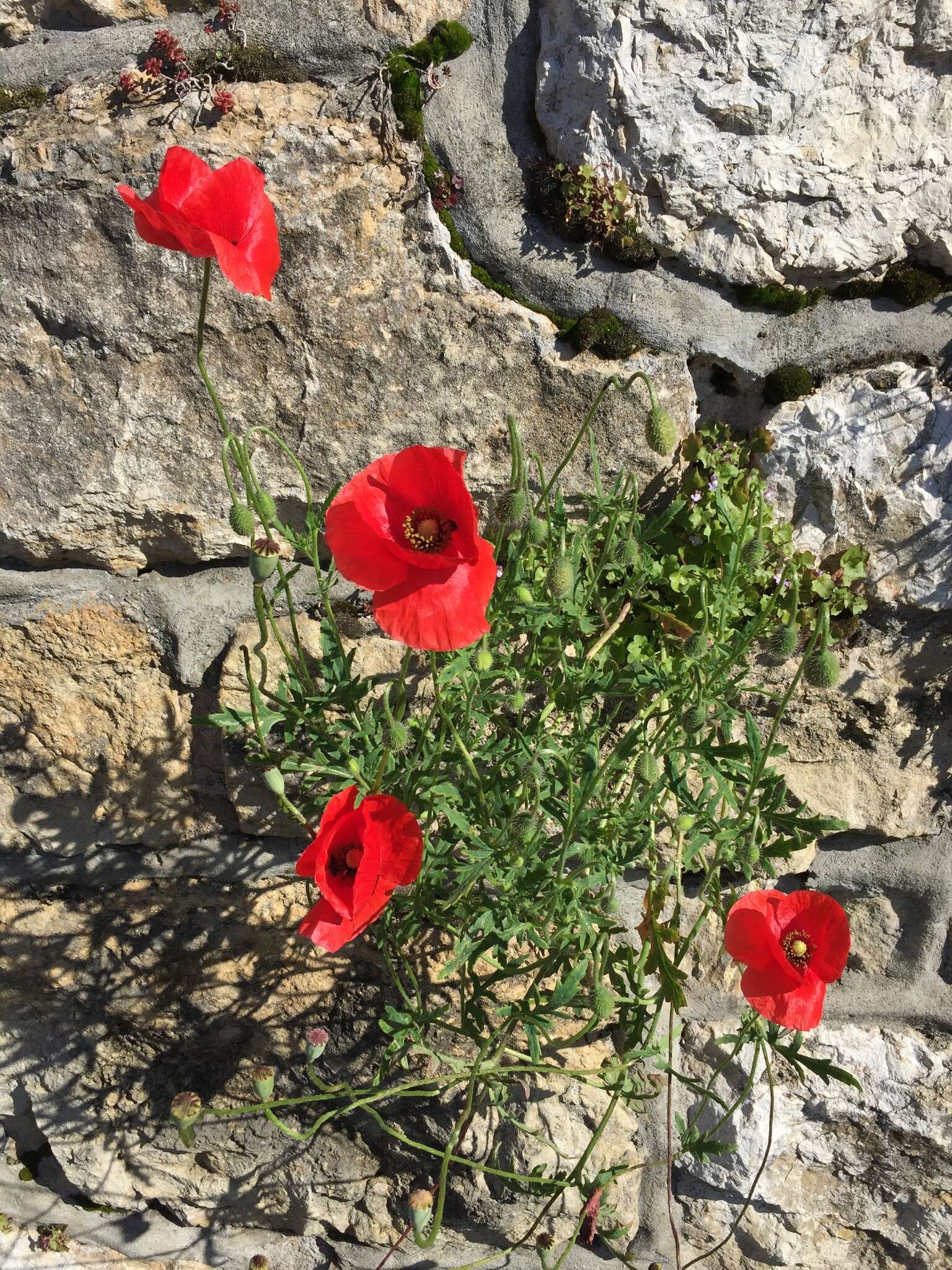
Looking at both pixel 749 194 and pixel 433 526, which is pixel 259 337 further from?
pixel 749 194

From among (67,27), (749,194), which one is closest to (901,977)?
(749,194)

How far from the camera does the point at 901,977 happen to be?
2385 millimetres

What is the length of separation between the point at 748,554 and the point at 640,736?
1.53ft

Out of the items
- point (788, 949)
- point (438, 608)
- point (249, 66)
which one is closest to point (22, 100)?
point (249, 66)

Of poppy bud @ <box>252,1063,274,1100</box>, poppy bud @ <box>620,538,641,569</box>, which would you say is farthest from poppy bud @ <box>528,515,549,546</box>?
poppy bud @ <box>252,1063,274,1100</box>

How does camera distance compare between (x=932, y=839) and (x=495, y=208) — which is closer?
(x=495, y=208)

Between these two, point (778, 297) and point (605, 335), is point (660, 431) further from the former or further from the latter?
point (778, 297)

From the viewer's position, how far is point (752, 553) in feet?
6.73

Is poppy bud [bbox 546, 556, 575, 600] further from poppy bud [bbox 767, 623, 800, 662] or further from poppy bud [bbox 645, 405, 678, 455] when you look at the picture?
poppy bud [bbox 767, 623, 800, 662]

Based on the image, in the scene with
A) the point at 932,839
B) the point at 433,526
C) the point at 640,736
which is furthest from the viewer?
the point at 932,839

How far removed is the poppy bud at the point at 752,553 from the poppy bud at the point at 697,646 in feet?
0.74

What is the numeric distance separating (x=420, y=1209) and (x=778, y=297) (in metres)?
2.10

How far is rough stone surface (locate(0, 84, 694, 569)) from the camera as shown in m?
1.91

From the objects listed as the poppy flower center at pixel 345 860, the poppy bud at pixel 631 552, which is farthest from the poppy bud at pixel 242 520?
the poppy bud at pixel 631 552
